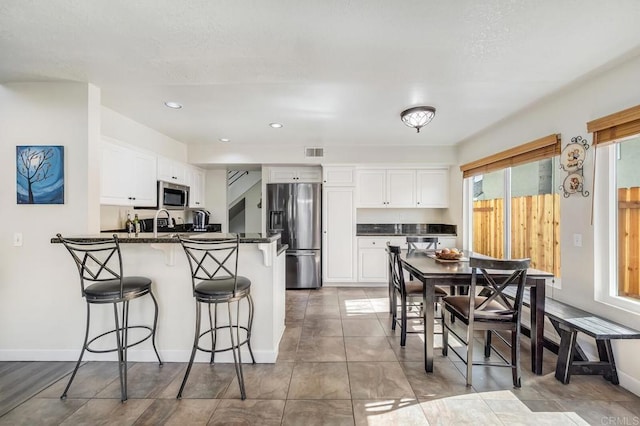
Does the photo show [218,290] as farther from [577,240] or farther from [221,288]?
[577,240]

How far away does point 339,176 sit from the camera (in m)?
4.90

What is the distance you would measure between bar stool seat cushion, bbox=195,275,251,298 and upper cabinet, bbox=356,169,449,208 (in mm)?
3235

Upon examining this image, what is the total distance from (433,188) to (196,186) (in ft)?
13.8

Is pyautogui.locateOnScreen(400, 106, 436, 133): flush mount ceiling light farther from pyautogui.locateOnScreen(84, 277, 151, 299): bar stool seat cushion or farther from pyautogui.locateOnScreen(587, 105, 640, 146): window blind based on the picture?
pyautogui.locateOnScreen(84, 277, 151, 299): bar stool seat cushion

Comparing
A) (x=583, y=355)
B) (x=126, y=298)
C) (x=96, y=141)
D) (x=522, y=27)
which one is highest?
(x=522, y=27)

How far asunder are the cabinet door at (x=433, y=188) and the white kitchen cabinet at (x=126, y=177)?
419 cm

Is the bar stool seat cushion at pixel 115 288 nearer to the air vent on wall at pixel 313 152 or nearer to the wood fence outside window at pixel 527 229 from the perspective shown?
the air vent on wall at pixel 313 152

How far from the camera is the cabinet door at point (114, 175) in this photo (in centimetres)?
302

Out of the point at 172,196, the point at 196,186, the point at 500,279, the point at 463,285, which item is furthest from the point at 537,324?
the point at 196,186

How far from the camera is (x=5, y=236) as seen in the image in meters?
2.40

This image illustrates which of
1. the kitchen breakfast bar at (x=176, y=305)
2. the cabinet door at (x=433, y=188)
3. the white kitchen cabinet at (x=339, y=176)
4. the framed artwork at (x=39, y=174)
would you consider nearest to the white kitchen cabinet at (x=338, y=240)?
the white kitchen cabinet at (x=339, y=176)

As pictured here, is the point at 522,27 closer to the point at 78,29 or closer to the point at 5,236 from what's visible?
the point at 78,29

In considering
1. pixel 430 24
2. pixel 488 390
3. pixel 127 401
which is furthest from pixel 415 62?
pixel 127 401

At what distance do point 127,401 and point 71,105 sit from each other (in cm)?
237
